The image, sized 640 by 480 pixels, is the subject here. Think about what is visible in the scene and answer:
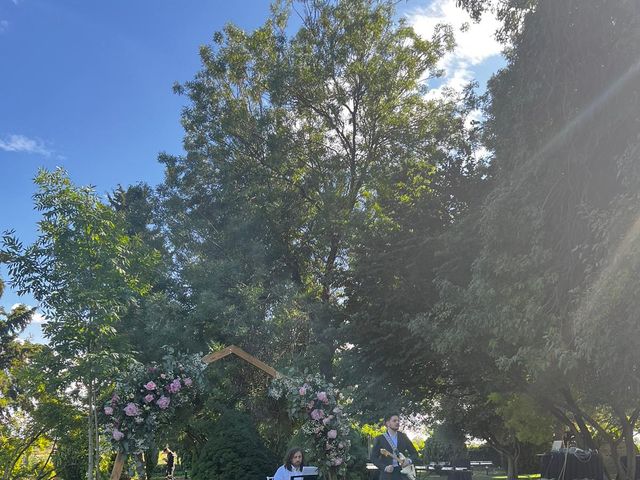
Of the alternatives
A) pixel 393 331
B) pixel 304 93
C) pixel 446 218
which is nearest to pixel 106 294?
pixel 393 331

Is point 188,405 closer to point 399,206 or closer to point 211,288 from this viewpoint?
point 211,288

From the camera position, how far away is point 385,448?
7.89 meters

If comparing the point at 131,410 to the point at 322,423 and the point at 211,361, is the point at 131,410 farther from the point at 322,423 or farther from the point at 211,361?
the point at 322,423

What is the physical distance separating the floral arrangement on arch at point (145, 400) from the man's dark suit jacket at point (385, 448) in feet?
14.5

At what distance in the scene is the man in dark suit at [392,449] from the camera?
7781 mm

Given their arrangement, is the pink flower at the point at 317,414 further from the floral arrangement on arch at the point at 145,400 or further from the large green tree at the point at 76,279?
the large green tree at the point at 76,279

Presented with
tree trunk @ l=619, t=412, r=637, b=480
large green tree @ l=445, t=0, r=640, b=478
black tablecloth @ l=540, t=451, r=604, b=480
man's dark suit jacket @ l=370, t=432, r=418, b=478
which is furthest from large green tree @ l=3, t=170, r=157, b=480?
tree trunk @ l=619, t=412, r=637, b=480

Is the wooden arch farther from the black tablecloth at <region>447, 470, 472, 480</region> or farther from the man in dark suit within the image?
the black tablecloth at <region>447, 470, 472, 480</region>

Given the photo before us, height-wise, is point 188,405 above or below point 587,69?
below

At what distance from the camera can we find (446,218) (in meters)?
20.8

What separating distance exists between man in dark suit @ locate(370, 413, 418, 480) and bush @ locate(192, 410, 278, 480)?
19.2 ft

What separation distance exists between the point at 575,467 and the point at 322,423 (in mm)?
11323

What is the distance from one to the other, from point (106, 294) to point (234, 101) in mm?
18673

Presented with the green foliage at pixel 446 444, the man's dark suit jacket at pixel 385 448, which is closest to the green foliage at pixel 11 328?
the green foliage at pixel 446 444
